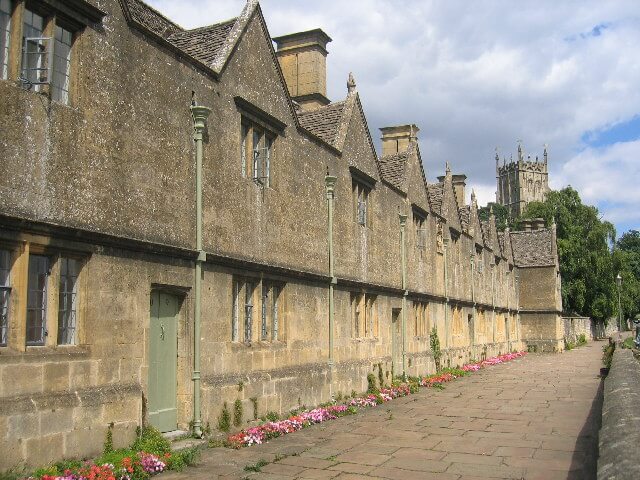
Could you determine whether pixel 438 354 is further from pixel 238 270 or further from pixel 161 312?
pixel 161 312

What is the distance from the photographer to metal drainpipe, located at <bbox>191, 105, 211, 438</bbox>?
31.9 ft

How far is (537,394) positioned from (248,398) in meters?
9.25

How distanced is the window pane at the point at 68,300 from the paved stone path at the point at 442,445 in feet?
6.91

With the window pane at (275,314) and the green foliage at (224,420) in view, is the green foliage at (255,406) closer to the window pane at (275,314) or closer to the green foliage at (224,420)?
the green foliage at (224,420)

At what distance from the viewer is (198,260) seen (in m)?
10.0

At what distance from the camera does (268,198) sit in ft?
41.0

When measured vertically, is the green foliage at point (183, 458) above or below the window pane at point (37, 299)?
below

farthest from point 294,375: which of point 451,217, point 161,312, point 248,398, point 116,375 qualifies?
point 451,217

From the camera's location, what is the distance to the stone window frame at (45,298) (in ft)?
23.0

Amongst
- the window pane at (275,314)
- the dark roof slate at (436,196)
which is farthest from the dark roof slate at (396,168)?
the window pane at (275,314)

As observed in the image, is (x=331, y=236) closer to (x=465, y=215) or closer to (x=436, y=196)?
(x=436, y=196)

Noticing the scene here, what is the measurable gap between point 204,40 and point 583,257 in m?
51.0

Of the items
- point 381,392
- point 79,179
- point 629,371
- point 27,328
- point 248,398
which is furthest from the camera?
point 381,392

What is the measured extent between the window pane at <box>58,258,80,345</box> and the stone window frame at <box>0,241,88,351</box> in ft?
0.04
